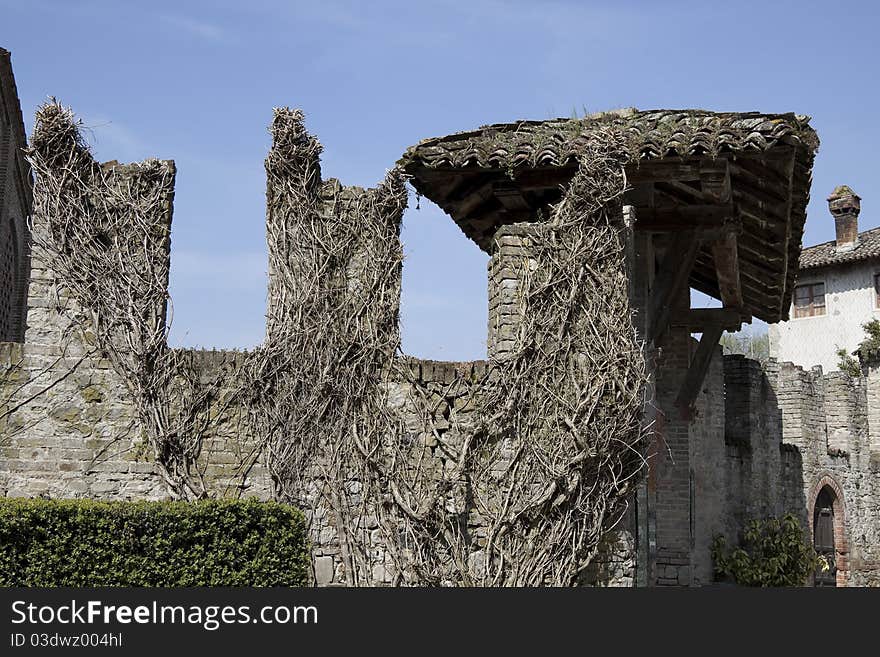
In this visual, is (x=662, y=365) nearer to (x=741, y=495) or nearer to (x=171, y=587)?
(x=741, y=495)

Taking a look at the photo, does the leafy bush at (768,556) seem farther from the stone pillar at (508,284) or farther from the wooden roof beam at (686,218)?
the stone pillar at (508,284)

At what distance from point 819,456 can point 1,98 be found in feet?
55.7

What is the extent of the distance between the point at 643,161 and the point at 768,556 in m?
10.1

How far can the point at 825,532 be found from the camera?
21.6 m

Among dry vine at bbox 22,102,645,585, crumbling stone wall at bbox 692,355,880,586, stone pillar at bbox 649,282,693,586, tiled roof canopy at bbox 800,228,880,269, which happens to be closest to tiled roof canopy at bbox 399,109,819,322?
dry vine at bbox 22,102,645,585

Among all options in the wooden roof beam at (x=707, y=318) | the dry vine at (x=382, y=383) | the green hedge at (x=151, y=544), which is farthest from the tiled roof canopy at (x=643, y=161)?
the green hedge at (x=151, y=544)

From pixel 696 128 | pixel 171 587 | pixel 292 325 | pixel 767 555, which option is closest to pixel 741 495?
pixel 767 555

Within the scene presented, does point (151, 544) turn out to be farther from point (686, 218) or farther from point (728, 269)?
point (728, 269)

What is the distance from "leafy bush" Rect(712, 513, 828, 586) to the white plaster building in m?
15.6

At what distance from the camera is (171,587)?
7070 millimetres

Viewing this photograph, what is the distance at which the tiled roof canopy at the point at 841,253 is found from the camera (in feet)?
102

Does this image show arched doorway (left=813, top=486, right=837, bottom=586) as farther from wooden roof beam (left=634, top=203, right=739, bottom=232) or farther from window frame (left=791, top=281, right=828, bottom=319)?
wooden roof beam (left=634, top=203, right=739, bottom=232)

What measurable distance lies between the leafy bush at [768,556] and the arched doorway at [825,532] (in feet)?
12.8

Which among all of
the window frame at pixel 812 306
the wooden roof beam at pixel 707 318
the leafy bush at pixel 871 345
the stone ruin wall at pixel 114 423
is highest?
the window frame at pixel 812 306
